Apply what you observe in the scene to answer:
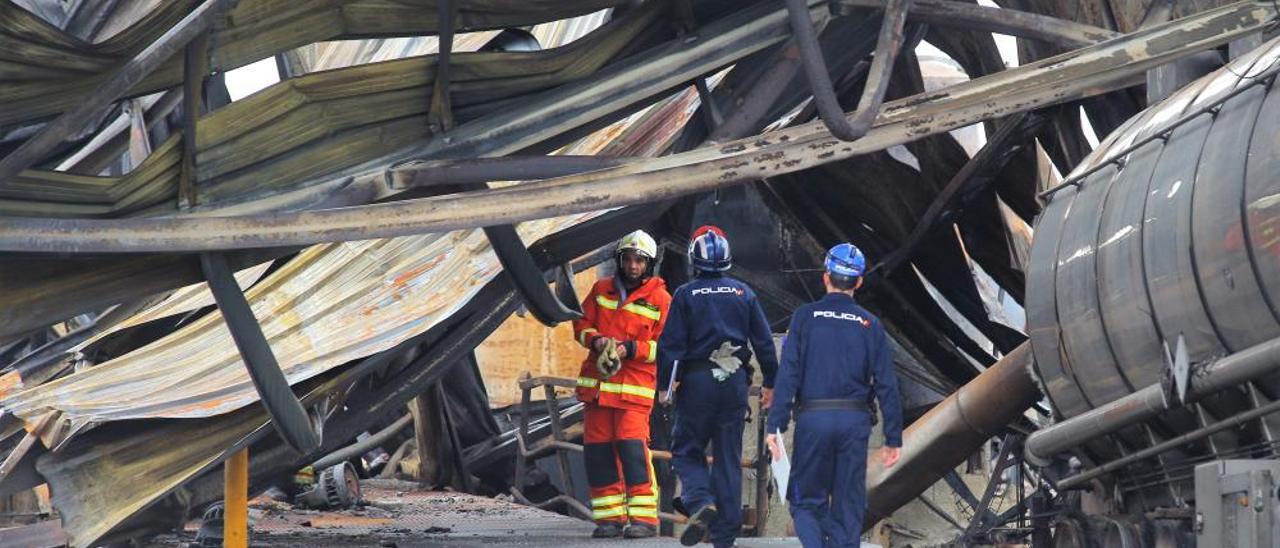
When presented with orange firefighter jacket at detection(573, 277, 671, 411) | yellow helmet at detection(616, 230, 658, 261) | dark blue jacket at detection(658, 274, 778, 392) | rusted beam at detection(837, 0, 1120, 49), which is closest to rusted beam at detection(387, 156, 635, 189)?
dark blue jacket at detection(658, 274, 778, 392)

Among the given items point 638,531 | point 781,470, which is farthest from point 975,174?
point 781,470

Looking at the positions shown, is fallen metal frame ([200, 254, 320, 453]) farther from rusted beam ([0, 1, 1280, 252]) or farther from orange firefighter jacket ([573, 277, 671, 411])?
orange firefighter jacket ([573, 277, 671, 411])

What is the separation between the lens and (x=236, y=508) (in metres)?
6.99

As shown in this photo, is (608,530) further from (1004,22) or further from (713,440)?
(1004,22)

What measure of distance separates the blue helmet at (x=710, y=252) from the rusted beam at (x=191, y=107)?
2.63 metres

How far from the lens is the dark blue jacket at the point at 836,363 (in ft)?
24.1

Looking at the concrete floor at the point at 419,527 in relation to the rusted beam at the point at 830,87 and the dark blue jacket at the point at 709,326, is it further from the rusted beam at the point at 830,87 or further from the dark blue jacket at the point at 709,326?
the rusted beam at the point at 830,87

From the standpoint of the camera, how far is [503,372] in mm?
22484

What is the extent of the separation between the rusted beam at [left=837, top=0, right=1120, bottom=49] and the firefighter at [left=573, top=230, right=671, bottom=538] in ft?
5.91

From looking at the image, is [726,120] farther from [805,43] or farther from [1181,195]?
[1181,195]

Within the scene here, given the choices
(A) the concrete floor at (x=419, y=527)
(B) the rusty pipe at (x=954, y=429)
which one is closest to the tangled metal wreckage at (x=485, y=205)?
(A) the concrete floor at (x=419, y=527)

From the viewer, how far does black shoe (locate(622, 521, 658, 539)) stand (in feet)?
28.9

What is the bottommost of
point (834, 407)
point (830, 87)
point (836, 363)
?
point (834, 407)

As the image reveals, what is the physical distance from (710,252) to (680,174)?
1.54 metres
